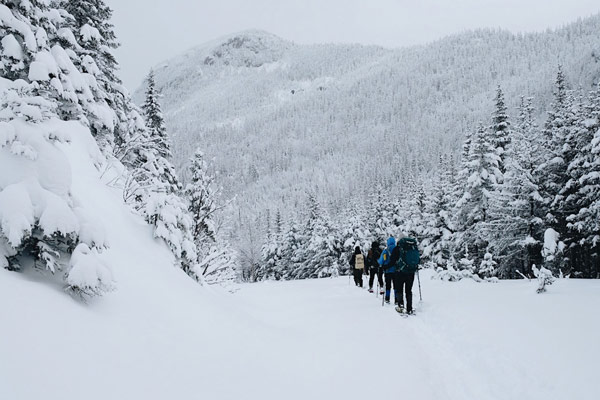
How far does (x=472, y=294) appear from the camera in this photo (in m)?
10.9

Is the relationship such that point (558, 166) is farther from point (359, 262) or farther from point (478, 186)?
point (359, 262)

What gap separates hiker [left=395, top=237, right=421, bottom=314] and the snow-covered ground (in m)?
0.99

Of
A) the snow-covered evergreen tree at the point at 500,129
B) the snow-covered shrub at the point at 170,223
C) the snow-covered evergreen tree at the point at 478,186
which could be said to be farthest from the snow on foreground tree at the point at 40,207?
the snow-covered evergreen tree at the point at 500,129

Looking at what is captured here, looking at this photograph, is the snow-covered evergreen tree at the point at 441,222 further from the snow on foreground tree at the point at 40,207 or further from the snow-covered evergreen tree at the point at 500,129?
the snow on foreground tree at the point at 40,207

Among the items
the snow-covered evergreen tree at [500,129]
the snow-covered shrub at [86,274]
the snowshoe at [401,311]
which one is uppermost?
the snow-covered evergreen tree at [500,129]

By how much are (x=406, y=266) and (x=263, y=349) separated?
17.6 feet

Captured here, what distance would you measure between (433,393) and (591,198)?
69.6 feet

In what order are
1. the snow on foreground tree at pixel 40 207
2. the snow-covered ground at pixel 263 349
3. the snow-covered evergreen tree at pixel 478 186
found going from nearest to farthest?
the snow-covered ground at pixel 263 349 → the snow on foreground tree at pixel 40 207 → the snow-covered evergreen tree at pixel 478 186

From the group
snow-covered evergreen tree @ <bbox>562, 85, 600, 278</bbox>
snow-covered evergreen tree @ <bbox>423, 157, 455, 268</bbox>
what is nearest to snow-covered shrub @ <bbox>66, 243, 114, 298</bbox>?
snow-covered evergreen tree @ <bbox>562, 85, 600, 278</bbox>

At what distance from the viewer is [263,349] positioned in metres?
5.25

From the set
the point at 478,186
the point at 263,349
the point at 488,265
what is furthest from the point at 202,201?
the point at 478,186

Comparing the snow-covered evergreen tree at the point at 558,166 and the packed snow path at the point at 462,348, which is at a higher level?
the snow-covered evergreen tree at the point at 558,166

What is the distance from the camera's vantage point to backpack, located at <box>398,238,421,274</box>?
31.2 ft

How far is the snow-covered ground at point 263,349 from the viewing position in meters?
2.77
